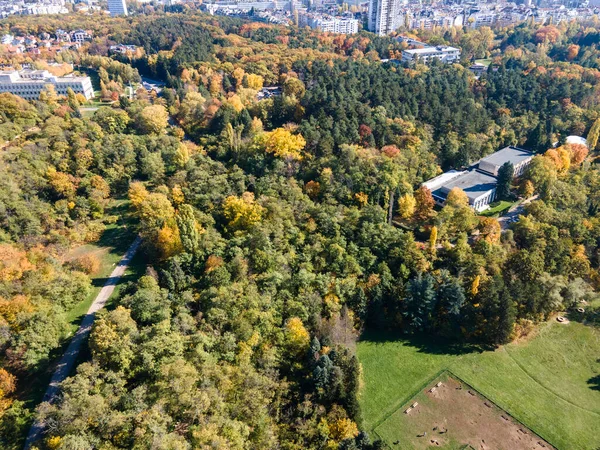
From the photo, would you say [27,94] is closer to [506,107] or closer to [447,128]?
[447,128]

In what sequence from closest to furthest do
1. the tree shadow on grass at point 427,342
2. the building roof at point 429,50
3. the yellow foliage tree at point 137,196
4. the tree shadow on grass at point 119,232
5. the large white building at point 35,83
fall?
1. the tree shadow on grass at point 427,342
2. the tree shadow on grass at point 119,232
3. the yellow foliage tree at point 137,196
4. the large white building at point 35,83
5. the building roof at point 429,50

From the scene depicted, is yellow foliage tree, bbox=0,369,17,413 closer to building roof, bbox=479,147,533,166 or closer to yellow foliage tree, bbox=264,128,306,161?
yellow foliage tree, bbox=264,128,306,161

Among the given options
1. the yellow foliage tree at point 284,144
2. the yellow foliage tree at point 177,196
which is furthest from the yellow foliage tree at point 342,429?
the yellow foliage tree at point 284,144

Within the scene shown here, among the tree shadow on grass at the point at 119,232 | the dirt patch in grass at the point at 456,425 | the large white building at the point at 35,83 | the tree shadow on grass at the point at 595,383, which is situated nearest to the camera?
the dirt patch in grass at the point at 456,425

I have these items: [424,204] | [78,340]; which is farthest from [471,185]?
[78,340]

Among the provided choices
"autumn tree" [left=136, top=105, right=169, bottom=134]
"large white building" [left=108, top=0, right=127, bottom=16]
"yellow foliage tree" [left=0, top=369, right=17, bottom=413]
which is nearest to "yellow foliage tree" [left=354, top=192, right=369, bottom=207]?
"autumn tree" [left=136, top=105, right=169, bottom=134]

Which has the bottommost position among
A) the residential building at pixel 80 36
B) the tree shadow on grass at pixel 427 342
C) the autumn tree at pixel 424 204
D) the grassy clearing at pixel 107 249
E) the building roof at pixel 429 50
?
the tree shadow on grass at pixel 427 342

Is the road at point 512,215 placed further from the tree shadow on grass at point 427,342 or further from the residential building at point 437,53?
the residential building at point 437,53
